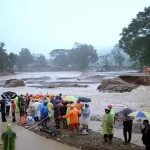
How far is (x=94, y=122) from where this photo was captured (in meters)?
15.6

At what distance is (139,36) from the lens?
5362 centimetres

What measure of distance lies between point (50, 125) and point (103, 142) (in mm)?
3866

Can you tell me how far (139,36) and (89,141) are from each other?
44.7 metres

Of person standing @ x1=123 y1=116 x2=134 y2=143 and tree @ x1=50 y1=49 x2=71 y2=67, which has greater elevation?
tree @ x1=50 y1=49 x2=71 y2=67

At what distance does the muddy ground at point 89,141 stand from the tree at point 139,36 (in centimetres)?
4167

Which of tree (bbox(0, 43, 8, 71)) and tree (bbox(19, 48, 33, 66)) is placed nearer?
tree (bbox(0, 43, 8, 71))

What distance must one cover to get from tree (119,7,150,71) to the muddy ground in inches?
1641

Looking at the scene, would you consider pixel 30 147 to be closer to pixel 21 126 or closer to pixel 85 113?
pixel 85 113

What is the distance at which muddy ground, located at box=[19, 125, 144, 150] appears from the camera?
10.4 meters

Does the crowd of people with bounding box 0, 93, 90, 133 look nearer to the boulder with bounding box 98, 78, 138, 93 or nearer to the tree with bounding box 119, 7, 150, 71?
the boulder with bounding box 98, 78, 138, 93

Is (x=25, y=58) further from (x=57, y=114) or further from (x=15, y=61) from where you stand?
(x=57, y=114)

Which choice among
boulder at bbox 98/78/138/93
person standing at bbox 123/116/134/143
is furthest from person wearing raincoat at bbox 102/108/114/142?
boulder at bbox 98/78/138/93

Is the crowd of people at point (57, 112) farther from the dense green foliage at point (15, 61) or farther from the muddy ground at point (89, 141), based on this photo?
the dense green foliage at point (15, 61)

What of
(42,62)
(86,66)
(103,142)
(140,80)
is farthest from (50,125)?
(42,62)
